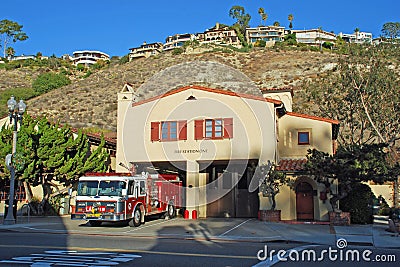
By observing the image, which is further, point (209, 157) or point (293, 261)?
point (209, 157)

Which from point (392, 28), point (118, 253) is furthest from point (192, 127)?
point (392, 28)

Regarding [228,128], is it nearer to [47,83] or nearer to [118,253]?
[118,253]

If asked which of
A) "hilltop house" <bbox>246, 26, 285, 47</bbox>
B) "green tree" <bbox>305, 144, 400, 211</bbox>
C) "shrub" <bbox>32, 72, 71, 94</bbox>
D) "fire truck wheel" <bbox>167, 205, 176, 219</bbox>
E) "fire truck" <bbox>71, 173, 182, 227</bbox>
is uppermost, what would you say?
"hilltop house" <bbox>246, 26, 285, 47</bbox>

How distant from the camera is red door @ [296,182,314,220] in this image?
23.9 meters

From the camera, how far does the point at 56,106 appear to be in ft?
213

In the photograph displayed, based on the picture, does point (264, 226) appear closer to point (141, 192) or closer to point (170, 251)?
point (141, 192)

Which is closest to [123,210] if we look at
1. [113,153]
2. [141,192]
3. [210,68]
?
[141,192]

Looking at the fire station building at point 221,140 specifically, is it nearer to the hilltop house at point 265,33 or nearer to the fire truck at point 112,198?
the fire truck at point 112,198

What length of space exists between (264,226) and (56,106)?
51.7m

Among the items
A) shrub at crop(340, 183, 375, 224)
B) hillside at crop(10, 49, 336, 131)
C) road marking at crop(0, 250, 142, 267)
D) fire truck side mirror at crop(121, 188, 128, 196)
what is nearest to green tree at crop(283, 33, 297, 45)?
hillside at crop(10, 49, 336, 131)

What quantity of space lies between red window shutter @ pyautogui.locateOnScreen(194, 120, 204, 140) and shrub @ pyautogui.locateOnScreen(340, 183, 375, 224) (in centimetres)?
837

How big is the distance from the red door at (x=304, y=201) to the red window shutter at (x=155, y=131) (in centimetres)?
838

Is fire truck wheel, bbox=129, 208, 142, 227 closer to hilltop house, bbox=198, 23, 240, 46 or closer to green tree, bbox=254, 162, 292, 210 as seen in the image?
green tree, bbox=254, 162, 292, 210

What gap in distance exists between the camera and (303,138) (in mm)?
25438
